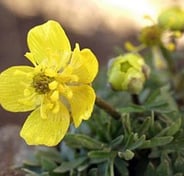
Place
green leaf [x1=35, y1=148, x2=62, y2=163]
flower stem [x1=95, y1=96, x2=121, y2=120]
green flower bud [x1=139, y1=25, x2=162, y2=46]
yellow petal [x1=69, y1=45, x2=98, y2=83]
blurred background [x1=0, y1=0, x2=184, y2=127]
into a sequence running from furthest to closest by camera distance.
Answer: blurred background [x1=0, y1=0, x2=184, y2=127]
green flower bud [x1=139, y1=25, x2=162, y2=46]
green leaf [x1=35, y1=148, x2=62, y2=163]
flower stem [x1=95, y1=96, x2=121, y2=120]
yellow petal [x1=69, y1=45, x2=98, y2=83]

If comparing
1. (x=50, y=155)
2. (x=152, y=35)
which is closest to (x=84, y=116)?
(x=50, y=155)

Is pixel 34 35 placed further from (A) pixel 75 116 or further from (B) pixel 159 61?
(B) pixel 159 61

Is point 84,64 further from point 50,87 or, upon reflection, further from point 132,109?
point 132,109

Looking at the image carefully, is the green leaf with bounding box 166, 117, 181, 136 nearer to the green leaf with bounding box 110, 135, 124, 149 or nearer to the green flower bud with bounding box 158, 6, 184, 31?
the green leaf with bounding box 110, 135, 124, 149

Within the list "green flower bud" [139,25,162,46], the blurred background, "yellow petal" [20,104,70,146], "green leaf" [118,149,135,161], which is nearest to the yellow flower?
"yellow petal" [20,104,70,146]

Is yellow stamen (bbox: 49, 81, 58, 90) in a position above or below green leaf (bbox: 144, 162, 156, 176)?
above
